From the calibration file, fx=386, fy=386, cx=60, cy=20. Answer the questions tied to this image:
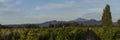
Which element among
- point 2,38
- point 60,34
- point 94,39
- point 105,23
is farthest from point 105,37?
point 105,23

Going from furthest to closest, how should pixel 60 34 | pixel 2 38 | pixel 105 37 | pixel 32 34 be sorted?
pixel 2 38, pixel 105 37, pixel 60 34, pixel 32 34

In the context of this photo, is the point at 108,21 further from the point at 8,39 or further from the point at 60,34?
the point at 60,34

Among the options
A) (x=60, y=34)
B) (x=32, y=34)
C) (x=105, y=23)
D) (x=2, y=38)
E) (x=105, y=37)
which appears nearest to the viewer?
(x=32, y=34)

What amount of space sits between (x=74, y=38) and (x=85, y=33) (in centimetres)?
592

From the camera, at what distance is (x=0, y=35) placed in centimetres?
5838

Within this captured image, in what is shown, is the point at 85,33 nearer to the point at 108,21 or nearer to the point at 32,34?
the point at 32,34

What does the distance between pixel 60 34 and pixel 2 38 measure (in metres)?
15.8

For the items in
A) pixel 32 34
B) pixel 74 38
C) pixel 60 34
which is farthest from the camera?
pixel 74 38

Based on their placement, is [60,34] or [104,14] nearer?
[60,34]

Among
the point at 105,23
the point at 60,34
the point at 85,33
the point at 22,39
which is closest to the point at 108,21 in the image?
the point at 105,23

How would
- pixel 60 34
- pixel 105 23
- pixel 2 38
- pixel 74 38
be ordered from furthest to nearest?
pixel 105 23 < pixel 2 38 < pixel 74 38 < pixel 60 34

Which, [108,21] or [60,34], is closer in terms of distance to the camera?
[60,34]

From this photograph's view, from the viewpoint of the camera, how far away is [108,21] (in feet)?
252

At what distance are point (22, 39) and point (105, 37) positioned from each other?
1641 cm
